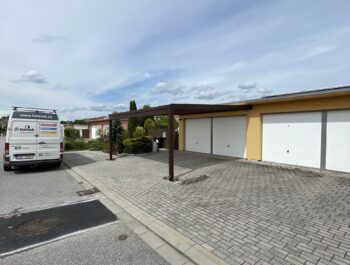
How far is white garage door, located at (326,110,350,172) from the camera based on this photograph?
6892 millimetres

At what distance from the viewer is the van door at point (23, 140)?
7727 millimetres

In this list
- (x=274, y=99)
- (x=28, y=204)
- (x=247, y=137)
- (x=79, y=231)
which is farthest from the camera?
(x=247, y=137)

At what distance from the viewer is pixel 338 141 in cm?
706

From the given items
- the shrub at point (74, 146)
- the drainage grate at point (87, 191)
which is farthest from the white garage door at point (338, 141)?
the shrub at point (74, 146)

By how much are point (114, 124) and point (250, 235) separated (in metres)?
13.8

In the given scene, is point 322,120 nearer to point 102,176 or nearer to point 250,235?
point 250,235

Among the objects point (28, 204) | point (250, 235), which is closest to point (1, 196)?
point (28, 204)

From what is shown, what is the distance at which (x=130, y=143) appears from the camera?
13008 millimetres

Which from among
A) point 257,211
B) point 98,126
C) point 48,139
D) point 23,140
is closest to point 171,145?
point 257,211

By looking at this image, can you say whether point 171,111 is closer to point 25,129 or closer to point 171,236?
point 171,236

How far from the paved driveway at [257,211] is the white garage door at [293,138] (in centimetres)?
106

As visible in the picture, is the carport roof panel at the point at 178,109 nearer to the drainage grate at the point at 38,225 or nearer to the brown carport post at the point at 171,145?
the brown carport post at the point at 171,145

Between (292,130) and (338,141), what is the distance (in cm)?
155

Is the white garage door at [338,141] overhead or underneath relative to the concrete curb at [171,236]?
overhead
